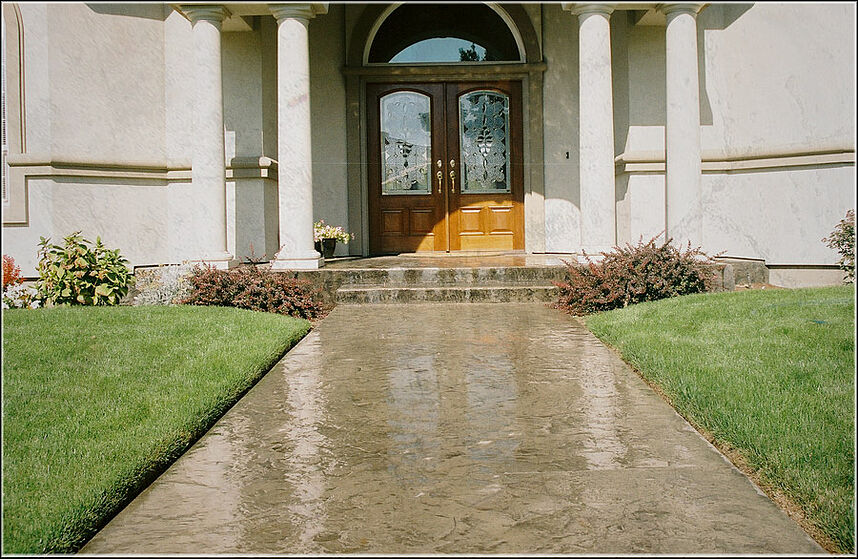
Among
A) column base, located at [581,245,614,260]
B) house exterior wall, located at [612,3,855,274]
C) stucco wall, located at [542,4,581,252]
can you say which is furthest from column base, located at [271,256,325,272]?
stucco wall, located at [542,4,581,252]

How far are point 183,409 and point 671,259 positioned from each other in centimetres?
606

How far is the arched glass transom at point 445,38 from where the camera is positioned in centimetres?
1362

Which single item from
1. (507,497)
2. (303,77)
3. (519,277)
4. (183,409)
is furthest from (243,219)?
(507,497)

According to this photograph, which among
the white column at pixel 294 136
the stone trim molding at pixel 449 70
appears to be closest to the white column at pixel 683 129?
the stone trim molding at pixel 449 70

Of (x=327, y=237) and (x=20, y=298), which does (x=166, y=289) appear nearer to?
(x=20, y=298)

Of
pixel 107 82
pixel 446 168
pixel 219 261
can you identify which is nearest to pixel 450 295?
pixel 219 261

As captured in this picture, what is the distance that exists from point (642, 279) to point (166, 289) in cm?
570

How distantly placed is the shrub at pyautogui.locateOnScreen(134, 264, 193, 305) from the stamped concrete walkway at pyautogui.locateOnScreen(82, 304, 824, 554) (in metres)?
3.56

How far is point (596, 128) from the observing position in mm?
10375

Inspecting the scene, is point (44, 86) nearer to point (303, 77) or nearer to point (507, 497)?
point (303, 77)

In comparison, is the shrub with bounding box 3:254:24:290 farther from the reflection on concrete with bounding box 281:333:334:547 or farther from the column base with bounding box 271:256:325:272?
the reflection on concrete with bounding box 281:333:334:547

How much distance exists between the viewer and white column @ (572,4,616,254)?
1033 centimetres

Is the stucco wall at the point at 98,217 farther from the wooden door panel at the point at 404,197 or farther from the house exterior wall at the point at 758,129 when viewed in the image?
the house exterior wall at the point at 758,129

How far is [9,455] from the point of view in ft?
12.9
